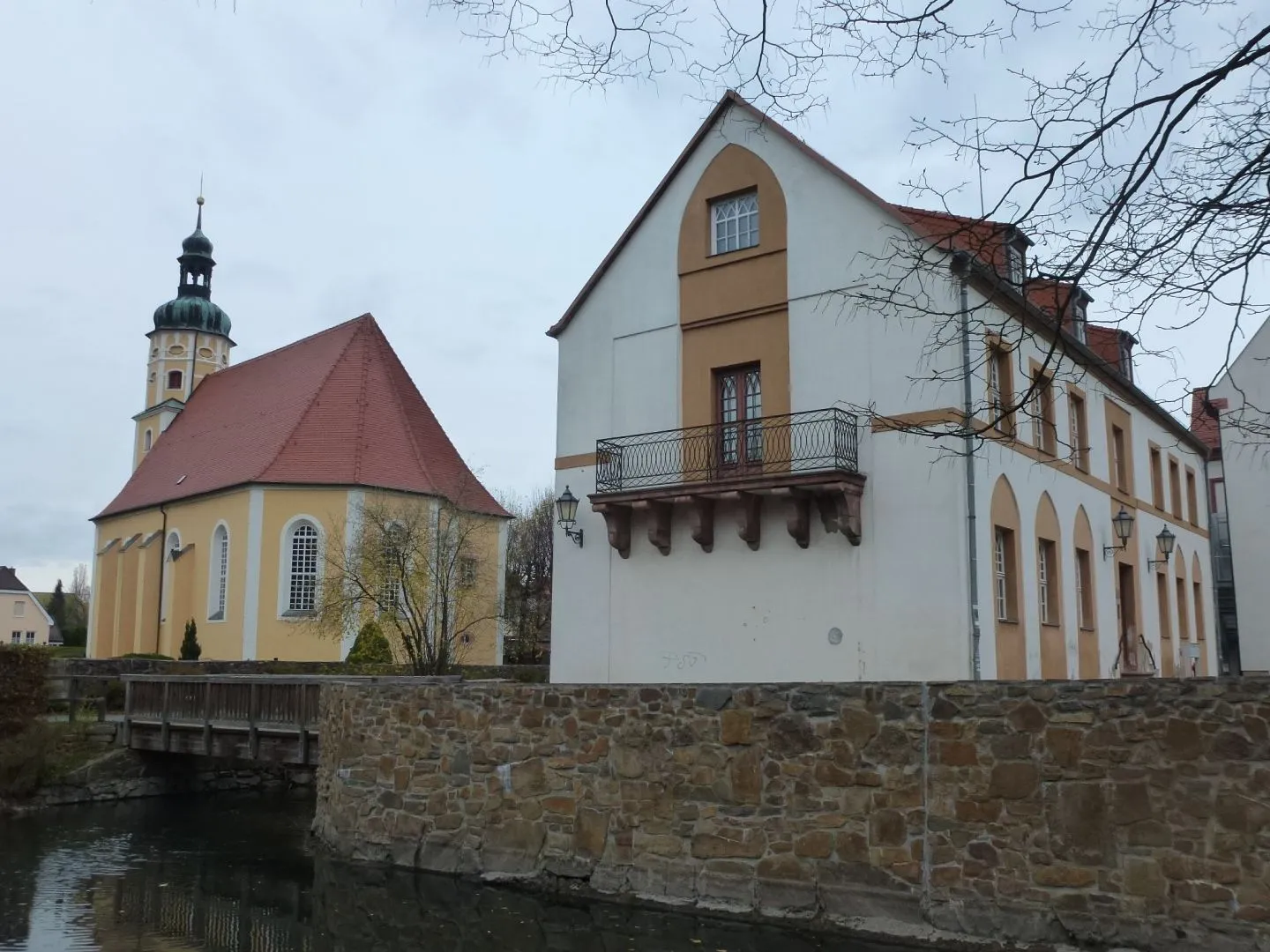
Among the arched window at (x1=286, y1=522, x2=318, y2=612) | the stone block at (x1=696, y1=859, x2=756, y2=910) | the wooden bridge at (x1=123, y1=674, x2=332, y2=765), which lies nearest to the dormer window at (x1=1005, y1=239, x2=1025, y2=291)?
the stone block at (x1=696, y1=859, x2=756, y2=910)

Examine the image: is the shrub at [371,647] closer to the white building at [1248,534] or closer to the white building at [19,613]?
the white building at [1248,534]

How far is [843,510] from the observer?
1645 cm

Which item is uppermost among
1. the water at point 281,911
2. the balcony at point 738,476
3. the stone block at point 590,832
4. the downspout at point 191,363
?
the downspout at point 191,363

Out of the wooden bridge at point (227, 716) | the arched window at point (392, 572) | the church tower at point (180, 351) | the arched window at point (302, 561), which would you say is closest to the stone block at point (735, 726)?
the wooden bridge at point (227, 716)

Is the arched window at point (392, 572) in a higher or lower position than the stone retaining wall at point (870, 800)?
higher

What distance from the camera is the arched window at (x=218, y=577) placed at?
118 feet

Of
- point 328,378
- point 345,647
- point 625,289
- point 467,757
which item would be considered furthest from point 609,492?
point 328,378

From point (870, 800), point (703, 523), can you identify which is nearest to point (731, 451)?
point (703, 523)

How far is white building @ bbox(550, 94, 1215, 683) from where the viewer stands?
16281 millimetres

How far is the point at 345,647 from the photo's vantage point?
33.1 m

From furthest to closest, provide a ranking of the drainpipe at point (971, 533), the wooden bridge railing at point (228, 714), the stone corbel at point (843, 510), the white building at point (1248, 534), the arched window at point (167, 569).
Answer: the arched window at point (167, 569), the white building at point (1248, 534), the wooden bridge railing at point (228, 714), the stone corbel at point (843, 510), the drainpipe at point (971, 533)

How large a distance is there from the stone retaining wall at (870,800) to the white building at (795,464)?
5.95 meters

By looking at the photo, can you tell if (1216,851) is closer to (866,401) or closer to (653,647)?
(866,401)

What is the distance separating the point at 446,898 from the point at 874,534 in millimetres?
8154
